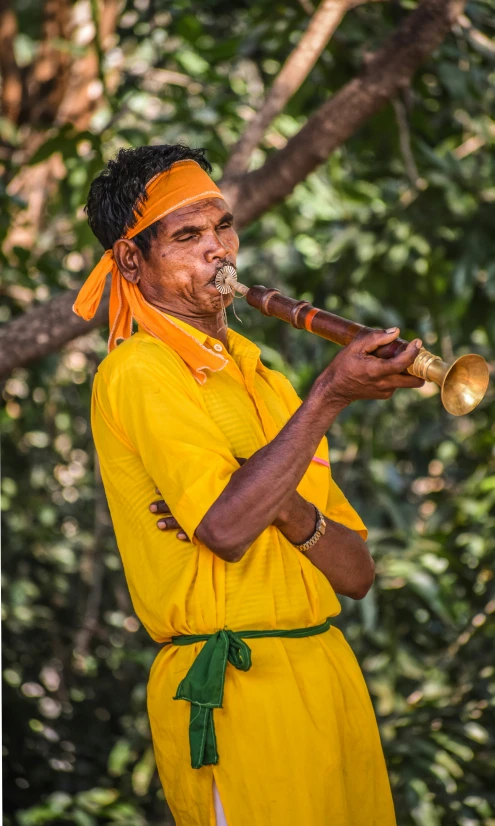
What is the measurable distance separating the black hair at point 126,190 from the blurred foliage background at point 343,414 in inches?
45.9

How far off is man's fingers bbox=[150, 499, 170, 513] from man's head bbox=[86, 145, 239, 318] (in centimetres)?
34

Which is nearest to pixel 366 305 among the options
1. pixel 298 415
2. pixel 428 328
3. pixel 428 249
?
pixel 428 249

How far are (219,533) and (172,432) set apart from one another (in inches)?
7.2

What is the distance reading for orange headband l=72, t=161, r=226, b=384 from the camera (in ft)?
5.86

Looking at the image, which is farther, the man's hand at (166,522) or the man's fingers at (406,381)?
the man's hand at (166,522)

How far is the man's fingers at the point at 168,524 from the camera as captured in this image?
1.68m

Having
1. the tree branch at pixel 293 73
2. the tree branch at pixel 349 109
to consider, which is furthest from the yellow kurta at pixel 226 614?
the tree branch at pixel 293 73

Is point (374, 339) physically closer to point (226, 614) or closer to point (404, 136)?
point (226, 614)

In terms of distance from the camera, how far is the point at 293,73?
302 cm

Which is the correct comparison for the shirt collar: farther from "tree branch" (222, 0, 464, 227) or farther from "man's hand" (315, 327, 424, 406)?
"tree branch" (222, 0, 464, 227)

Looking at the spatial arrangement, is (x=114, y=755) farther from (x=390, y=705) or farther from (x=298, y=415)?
(x=298, y=415)

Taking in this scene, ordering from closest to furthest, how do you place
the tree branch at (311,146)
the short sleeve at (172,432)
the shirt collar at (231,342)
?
the short sleeve at (172,432), the shirt collar at (231,342), the tree branch at (311,146)

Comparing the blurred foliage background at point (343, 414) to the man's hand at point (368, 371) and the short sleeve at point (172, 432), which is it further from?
the man's hand at point (368, 371)

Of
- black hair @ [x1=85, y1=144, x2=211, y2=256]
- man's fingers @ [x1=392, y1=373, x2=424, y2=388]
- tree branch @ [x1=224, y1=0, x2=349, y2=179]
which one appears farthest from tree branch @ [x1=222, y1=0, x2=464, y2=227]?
man's fingers @ [x1=392, y1=373, x2=424, y2=388]
